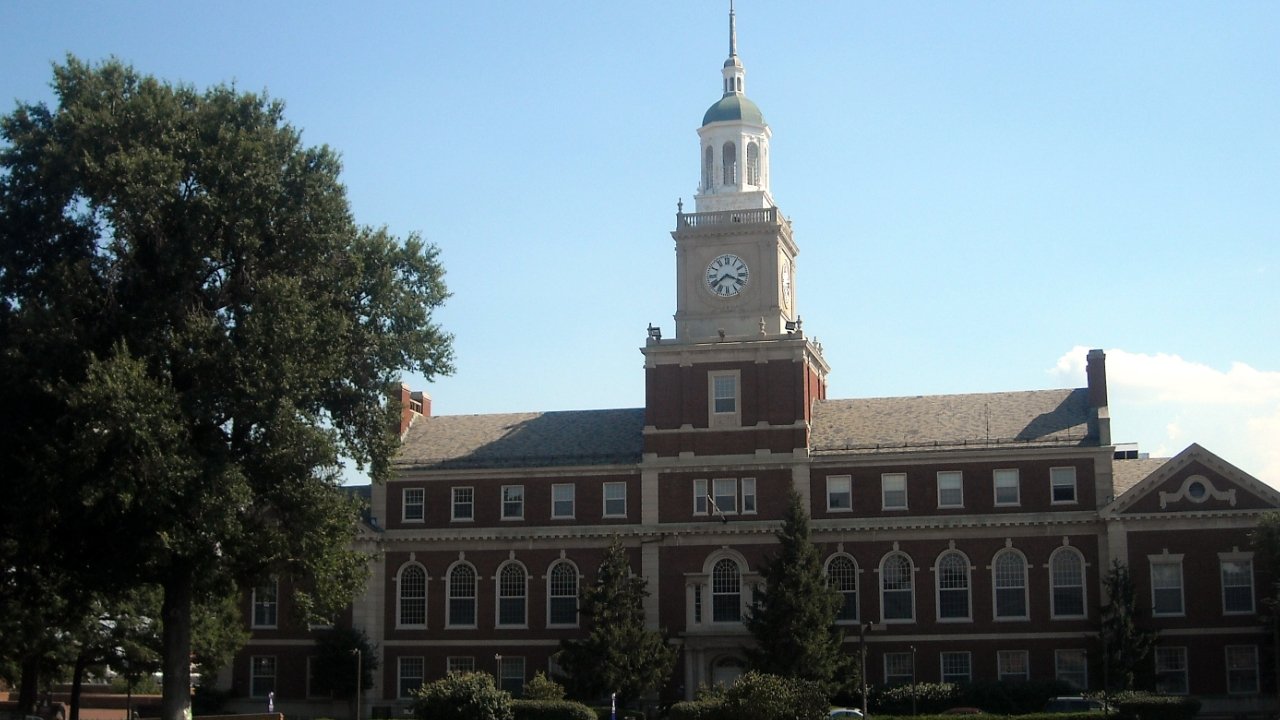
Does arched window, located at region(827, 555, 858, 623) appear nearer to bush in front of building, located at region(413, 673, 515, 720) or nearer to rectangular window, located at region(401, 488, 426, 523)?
bush in front of building, located at region(413, 673, 515, 720)

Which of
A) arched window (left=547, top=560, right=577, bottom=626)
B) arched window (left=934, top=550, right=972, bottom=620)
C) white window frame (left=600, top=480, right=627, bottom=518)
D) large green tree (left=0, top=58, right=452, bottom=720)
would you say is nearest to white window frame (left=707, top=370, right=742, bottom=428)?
white window frame (left=600, top=480, right=627, bottom=518)

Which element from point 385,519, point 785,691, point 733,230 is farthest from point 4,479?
point 733,230

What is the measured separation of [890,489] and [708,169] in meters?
16.1

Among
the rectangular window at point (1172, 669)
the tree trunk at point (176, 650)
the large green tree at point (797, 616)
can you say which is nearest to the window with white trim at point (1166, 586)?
the rectangular window at point (1172, 669)

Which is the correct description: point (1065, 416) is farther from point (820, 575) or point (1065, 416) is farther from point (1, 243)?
point (1, 243)

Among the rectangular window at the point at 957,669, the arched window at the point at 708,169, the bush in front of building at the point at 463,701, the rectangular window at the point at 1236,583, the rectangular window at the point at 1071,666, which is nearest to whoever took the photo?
the bush in front of building at the point at 463,701

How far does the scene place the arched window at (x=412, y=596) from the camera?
229ft

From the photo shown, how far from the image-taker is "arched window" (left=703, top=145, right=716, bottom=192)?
2785 inches

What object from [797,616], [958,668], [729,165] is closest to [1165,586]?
[958,668]

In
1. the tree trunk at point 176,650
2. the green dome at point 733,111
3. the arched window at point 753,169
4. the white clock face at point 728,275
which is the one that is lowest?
the tree trunk at point 176,650

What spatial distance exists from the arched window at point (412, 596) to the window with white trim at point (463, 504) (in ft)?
9.05

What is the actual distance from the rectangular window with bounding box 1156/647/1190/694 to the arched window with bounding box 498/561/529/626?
83.9 ft

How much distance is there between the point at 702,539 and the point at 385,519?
46.1 feet

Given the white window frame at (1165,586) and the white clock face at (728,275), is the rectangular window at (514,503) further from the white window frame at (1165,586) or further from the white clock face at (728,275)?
the white window frame at (1165,586)
